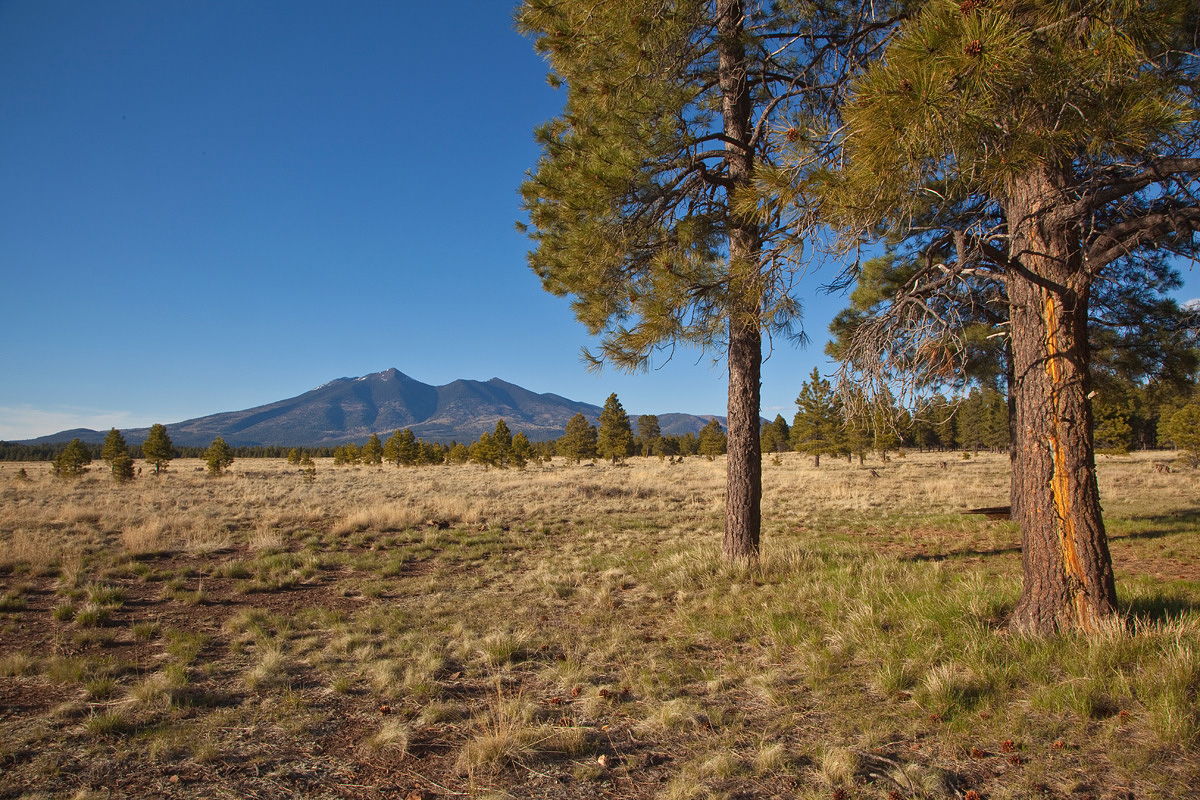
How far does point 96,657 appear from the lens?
482cm

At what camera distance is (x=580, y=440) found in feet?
167

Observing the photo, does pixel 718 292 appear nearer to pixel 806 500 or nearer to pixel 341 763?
pixel 341 763

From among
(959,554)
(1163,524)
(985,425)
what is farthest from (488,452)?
(985,425)

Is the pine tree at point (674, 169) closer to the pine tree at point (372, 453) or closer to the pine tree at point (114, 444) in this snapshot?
the pine tree at point (114, 444)

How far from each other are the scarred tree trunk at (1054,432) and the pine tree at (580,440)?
46.0 meters

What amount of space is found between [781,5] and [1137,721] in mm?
8314

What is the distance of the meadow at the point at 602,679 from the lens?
284 cm

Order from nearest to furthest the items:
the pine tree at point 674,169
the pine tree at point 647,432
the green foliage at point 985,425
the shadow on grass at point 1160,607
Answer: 1. the shadow on grass at point 1160,607
2. the pine tree at point 674,169
3. the green foliage at point 985,425
4. the pine tree at point 647,432

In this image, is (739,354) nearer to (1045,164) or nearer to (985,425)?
(1045,164)

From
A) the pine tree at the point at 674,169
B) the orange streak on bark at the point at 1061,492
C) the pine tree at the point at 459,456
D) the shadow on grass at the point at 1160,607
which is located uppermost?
the pine tree at the point at 674,169

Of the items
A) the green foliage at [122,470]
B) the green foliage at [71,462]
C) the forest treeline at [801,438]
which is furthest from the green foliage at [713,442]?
the green foliage at [71,462]

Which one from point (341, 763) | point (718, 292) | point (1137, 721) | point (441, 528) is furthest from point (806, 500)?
point (341, 763)

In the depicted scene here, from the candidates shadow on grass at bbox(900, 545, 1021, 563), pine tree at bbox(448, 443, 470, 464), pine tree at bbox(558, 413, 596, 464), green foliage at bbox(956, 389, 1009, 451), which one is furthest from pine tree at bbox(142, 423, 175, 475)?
green foliage at bbox(956, 389, 1009, 451)

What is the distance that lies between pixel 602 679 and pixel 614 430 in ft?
142
